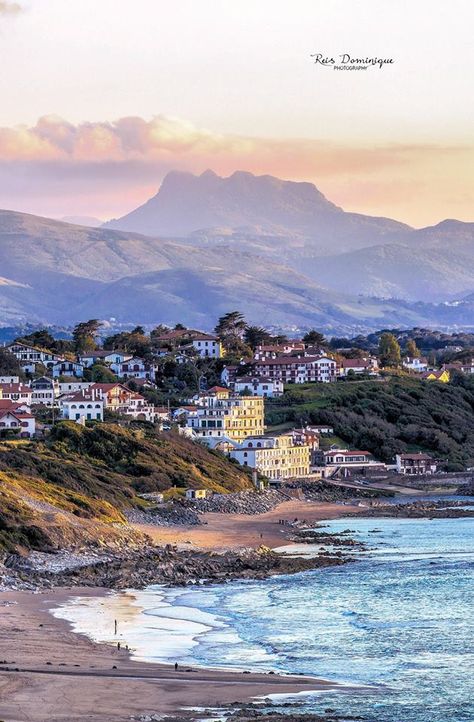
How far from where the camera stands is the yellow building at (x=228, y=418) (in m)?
99.6

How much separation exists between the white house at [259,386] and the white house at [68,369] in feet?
44.5

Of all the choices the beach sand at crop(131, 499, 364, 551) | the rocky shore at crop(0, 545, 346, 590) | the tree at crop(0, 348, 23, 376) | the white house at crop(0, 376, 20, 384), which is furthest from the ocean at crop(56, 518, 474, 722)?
the tree at crop(0, 348, 23, 376)

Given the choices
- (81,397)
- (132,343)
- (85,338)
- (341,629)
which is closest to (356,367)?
(132,343)

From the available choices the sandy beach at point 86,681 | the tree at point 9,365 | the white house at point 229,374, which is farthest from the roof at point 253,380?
the sandy beach at point 86,681

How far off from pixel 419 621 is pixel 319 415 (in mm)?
71732

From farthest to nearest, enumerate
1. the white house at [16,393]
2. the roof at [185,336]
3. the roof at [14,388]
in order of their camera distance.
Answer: the roof at [185,336]
the roof at [14,388]
the white house at [16,393]

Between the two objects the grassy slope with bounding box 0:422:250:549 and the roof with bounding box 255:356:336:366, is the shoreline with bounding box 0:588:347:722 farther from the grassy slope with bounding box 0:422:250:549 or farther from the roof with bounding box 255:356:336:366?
the roof with bounding box 255:356:336:366

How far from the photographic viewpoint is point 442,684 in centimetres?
3028

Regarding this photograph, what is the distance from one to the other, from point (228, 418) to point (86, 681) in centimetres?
7179

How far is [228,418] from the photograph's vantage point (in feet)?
330

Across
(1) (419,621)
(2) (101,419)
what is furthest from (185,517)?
(1) (419,621)

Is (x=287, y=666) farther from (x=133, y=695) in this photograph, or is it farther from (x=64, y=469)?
(x=64, y=469)

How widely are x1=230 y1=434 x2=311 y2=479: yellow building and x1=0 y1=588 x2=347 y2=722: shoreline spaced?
59.6 meters

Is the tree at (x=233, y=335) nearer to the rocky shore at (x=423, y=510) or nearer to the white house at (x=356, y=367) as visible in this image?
the white house at (x=356, y=367)
